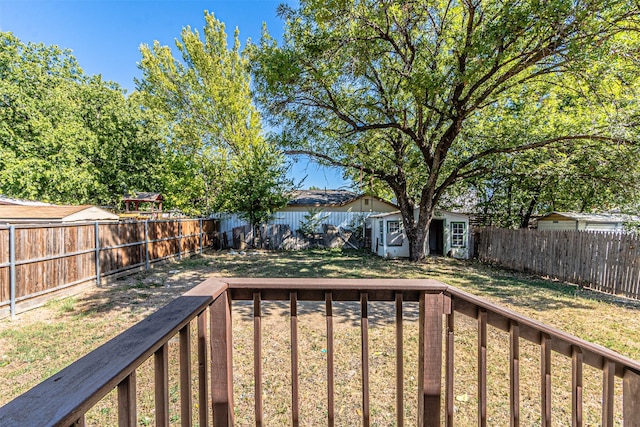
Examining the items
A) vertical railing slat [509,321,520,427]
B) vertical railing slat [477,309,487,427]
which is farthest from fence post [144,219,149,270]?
vertical railing slat [509,321,520,427]

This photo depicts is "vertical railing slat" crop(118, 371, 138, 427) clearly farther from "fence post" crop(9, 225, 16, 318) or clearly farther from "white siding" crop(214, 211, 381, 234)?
"white siding" crop(214, 211, 381, 234)

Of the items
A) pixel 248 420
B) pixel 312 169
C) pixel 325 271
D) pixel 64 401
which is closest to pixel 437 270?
pixel 325 271

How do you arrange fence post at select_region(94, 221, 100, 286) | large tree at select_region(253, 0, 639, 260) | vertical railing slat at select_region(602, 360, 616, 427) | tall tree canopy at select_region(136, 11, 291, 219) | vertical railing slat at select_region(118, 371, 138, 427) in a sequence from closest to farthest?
vertical railing slat at select_region(118, 371, 138, 427) → vertical railing slat at select_region(602, 360, 616, 427) → large tree at select_region(253, 0, 639, 260) → fence post at select_region(94, 221, 100, 286) → tall tree canopy at select_region(136, 11, 291, 219)

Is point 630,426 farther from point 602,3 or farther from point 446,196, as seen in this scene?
point 446,196

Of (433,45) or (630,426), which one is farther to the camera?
(433,45)

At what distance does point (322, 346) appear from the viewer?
3.48 meters

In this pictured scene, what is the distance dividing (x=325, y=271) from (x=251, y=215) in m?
6.31

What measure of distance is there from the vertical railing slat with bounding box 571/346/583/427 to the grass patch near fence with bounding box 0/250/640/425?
142cm

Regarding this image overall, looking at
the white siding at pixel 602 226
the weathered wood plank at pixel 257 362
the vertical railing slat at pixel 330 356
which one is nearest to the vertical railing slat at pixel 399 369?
the vertical railing slat at pixel 330 356

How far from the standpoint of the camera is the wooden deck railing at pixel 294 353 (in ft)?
2.24

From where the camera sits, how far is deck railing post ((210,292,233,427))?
4.08 feet

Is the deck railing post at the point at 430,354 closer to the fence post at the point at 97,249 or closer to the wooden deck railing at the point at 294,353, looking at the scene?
the wooden deck railing at the point at 294,353

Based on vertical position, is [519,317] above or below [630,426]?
above

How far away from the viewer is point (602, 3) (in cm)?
453
